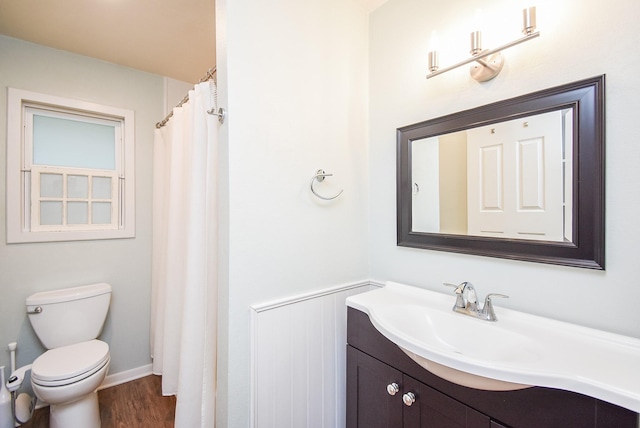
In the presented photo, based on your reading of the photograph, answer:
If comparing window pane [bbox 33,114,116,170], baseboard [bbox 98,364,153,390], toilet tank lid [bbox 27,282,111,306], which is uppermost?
window pane [bbox 33,114,116,170]

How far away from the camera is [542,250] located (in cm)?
96

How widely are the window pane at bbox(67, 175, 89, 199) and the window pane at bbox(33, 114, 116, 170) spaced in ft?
0.30

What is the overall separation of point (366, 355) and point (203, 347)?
0.82 m

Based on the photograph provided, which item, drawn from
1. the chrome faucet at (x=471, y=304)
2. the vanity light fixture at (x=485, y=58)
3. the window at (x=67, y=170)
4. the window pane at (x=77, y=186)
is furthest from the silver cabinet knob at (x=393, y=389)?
the window pane at (x=77, y=186)

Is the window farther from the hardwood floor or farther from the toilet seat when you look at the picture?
the hardwood floor

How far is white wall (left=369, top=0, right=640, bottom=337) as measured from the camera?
811 mm

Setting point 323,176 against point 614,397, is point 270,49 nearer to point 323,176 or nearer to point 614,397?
point 323,176

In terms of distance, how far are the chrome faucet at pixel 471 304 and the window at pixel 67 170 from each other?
7.57 ft

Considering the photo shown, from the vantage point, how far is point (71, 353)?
164cm

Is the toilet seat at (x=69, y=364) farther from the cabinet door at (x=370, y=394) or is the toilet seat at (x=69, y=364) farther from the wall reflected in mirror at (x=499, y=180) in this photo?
the wall reflected in mirror at (x=499, y=180)

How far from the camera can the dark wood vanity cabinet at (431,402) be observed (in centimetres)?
A: 65

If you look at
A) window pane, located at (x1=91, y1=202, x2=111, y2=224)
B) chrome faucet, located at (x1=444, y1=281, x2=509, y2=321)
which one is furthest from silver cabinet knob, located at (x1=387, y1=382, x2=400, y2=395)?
window pane, located at (x1=91, y1=202, x2=111, y2=224)

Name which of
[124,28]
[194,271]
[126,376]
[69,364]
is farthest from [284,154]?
[126,376]

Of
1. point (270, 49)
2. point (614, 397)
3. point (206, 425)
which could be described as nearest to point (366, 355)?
point (614, 397)
